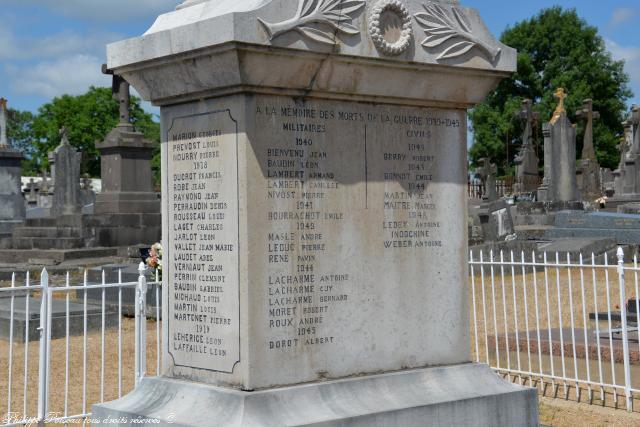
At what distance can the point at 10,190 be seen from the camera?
25469mm

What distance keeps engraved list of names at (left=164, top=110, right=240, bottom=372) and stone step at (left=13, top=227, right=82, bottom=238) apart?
58.5 ft

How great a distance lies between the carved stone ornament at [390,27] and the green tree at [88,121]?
6876 centimetres

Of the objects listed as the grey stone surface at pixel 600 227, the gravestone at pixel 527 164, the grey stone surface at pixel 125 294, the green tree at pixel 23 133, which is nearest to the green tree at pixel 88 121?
the green tree at pixel 23 133

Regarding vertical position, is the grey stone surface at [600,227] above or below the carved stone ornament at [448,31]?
below

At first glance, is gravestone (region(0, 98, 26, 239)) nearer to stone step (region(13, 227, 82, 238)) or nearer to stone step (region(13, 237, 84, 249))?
stone step (region(13, 227, 82, 238))

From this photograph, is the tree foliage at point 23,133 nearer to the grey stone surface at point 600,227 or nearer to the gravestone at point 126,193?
the gravestone at point 126,193

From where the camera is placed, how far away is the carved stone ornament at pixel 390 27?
15.2ft

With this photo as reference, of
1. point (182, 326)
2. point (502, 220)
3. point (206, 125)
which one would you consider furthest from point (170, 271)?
point (502, 220)

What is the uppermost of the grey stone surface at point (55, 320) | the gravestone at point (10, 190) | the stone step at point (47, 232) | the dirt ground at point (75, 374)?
the gravestone at point (10, 190)

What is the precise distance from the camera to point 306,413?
4332 mm

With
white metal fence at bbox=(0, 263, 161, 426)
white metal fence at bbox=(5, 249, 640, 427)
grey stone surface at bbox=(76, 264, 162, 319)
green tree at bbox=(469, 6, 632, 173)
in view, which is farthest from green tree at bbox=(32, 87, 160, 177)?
white metal fence at bbox=(5, 249, 640, 427)

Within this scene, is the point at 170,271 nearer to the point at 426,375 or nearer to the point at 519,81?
the point at 426,375

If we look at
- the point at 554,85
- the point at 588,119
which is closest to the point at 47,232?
the point at 588,119

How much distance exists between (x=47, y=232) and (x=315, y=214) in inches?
749
